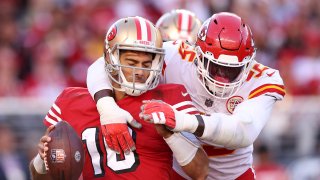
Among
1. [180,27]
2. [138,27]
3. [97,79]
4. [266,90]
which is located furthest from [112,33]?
[180,27]

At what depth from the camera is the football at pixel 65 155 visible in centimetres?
465

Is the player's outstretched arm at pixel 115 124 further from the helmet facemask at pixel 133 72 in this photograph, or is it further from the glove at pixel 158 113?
the glove at pixel 158 113

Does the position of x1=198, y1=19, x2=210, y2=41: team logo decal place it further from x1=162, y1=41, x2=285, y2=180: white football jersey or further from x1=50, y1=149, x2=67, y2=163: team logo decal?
x1=50, y1=149, x2=67, y2=163: team logo decal

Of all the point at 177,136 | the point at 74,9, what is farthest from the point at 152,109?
the point at 74,9

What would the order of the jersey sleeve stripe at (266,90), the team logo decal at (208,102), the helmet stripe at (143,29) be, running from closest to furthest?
the helmet stripe at (143,29)
the jersey sleeve stripe at (266,90)
the team logo decal at (208,102)

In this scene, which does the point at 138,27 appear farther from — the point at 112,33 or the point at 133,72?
the point at 133,72

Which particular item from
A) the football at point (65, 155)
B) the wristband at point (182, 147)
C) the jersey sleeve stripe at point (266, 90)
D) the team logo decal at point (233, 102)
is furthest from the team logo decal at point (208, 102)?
the football at point (65, 155)

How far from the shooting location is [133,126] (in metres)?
4.90

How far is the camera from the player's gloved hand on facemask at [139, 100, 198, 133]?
15.0 ft

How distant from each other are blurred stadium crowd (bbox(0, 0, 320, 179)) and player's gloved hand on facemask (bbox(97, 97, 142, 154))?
3348 mm

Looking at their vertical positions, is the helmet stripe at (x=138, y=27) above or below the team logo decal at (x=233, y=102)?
above

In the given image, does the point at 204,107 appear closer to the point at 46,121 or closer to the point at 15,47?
the point at 46,121

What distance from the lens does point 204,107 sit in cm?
529

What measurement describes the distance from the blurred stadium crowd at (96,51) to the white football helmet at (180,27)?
1.95 metres
